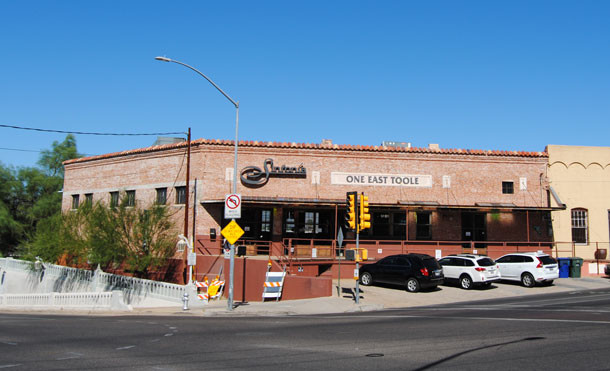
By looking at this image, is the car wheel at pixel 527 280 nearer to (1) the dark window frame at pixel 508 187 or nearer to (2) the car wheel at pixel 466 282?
(2) the car wheel at pixel 466 282

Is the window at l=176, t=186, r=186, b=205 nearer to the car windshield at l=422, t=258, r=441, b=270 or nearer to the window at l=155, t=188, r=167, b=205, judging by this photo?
the window at l=155, t=188, r=167, b=205

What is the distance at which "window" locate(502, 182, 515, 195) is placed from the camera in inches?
1292

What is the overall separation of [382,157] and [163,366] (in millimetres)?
24932

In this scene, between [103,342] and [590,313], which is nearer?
[103,342]

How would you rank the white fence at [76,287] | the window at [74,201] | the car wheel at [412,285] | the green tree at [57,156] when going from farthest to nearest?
the green tree at [57,156]
the window at [74,201]
the white fence at [76,287]
the car wheel at [412,285]

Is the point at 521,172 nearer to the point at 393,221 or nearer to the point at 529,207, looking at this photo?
the point at 529,207

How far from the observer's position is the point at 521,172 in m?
33.1

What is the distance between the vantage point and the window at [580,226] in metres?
32.9

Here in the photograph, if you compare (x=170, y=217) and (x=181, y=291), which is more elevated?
(x=170, y=217)

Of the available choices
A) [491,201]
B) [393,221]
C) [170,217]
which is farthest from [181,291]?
[491,201]

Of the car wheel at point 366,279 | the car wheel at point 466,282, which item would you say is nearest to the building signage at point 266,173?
the car wheel at point 366,279

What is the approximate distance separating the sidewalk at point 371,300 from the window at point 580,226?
14.8 ft

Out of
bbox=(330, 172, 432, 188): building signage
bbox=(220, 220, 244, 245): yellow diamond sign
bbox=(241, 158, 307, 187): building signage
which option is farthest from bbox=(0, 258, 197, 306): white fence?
bbox=(330, 172, 432, 188): building signage

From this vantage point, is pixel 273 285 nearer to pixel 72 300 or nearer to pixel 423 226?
pixel 72 300
